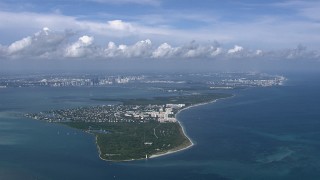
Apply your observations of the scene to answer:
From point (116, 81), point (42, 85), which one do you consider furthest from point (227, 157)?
point (116, 81)

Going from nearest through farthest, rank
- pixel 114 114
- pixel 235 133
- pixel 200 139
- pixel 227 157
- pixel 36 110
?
pixel 227 157 < pixel 200 139 < pixel 235 133 < pixel 114 114 < pixel 36 110

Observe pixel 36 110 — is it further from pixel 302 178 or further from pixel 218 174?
pixel 302 178

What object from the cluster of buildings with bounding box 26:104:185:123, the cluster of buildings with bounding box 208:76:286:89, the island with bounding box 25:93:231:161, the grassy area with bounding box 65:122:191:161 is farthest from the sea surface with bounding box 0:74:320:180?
the cluster of buildings with bounding box 208:76:286:89

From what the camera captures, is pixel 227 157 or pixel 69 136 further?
pixel 69 136

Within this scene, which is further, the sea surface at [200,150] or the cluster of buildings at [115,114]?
the cluster of buildings at [115,114]

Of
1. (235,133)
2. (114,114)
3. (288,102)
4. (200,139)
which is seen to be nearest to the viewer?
(200,139)

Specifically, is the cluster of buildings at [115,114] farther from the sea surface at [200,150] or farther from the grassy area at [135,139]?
the grassy area at [135,139]

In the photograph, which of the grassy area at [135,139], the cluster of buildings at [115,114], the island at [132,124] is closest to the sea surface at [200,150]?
the grassy area at [135,139]

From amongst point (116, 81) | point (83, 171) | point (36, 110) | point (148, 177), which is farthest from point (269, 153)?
point (116, 81)
